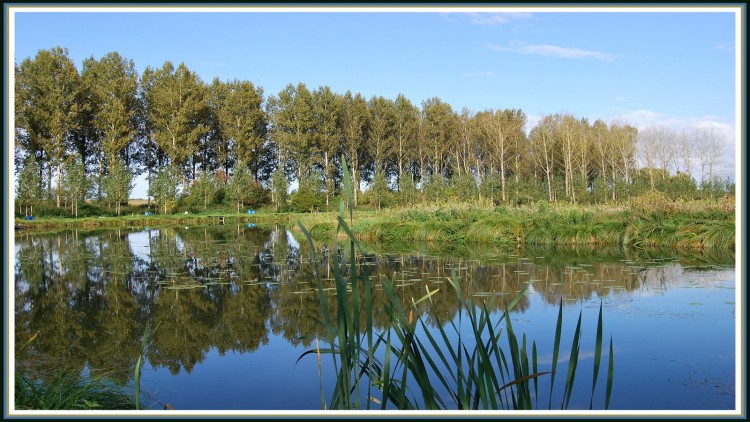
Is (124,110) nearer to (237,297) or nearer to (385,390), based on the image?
(237,297)

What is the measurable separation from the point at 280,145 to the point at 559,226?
25.1 meters

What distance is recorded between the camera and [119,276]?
10.1 m

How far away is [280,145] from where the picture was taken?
1459 inches

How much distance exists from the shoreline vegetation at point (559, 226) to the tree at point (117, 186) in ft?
45.1

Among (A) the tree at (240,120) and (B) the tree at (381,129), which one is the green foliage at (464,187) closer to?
(B) the tree at (381,129)

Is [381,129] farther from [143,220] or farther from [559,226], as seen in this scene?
[559,226]

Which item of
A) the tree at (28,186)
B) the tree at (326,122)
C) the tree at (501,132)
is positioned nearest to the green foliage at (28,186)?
the tree at (28,186)

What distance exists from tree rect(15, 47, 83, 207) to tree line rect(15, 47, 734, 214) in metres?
0.07

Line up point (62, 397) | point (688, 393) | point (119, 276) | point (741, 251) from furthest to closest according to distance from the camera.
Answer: point (119, 276)
point (688, 393)
point (62, 397)
point (741, 251)

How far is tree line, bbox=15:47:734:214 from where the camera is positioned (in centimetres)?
2906

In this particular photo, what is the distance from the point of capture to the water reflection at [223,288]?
225 inches

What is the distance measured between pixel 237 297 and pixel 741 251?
21.9 ft

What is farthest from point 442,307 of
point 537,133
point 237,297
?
point 537,133

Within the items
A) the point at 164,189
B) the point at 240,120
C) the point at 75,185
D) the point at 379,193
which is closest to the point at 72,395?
the point at 379,193
